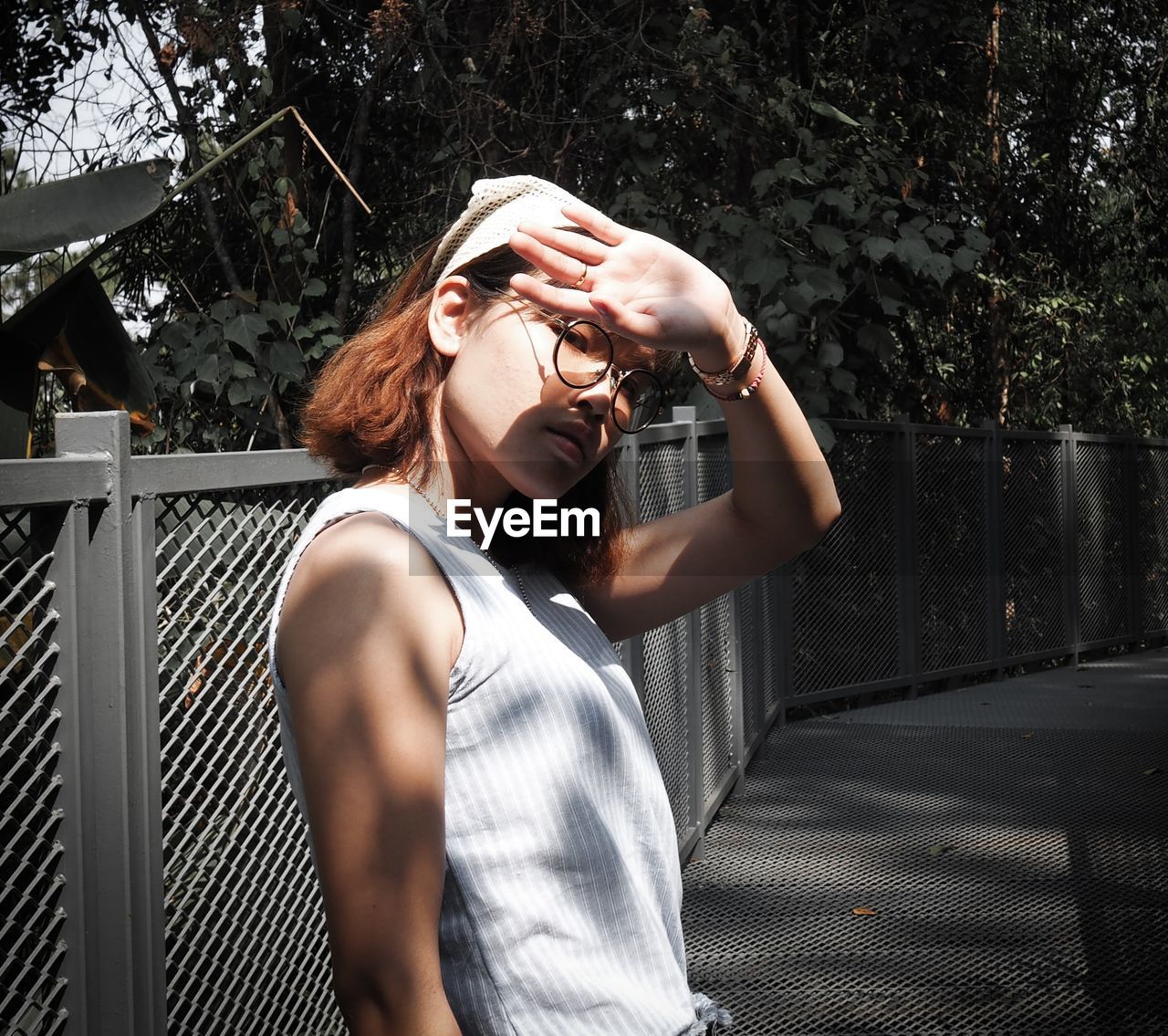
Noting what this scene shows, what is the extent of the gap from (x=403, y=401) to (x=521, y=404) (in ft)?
0.56

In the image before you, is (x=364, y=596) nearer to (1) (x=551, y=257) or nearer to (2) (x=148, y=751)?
(1) (x=551, y=257)

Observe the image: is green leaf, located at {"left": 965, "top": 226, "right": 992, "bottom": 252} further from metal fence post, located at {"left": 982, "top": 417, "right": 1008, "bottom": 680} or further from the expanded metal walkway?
metal fence post, located at {"left": 982, "top": 417, "right": 1008, "bottom": 680}

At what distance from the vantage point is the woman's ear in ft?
4.78

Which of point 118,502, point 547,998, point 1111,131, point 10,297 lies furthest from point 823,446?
point 1111,131

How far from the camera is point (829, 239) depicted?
20.0 ft

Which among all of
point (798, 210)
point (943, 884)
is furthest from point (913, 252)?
point (943, 884)

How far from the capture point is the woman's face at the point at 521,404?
4.57ft

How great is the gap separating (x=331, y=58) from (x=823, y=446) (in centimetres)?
343

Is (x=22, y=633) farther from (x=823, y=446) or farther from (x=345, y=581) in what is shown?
(x=823, y=446)

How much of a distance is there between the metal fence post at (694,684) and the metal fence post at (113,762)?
3444 millimetres

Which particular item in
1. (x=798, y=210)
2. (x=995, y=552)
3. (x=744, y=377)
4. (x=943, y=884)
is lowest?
(x=943, y=884)

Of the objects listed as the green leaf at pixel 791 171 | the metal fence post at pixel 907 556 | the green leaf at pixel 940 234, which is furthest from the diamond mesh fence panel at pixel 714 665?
the metal fence post at pixel 907 556

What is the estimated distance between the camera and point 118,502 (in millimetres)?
1813

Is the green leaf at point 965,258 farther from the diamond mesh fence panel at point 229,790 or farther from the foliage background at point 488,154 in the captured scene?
the diamond mesh fence panel at point 229,790
